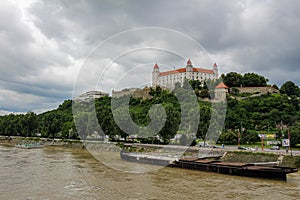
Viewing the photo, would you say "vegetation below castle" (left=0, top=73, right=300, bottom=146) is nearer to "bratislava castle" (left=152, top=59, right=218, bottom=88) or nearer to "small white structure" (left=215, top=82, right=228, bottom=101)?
"small white structure" (left=215, top=82, right=228, bottom=101)

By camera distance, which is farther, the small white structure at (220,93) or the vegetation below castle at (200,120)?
the small white structure at (220,93)

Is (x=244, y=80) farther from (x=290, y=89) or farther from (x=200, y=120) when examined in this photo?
(x=200, y=120)

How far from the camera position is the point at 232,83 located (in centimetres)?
10881

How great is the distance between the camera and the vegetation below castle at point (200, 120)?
1973 inches

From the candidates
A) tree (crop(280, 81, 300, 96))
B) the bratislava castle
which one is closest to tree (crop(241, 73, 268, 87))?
tree (crop(280, 81, 300, 96))

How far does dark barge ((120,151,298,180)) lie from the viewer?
73.9 ft

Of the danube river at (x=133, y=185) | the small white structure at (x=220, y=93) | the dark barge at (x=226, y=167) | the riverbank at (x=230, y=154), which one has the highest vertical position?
the small white structure at (x=220, y=93)

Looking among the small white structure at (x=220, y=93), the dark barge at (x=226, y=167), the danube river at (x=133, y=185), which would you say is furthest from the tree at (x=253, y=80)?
the danube river at (x=133, y=185)

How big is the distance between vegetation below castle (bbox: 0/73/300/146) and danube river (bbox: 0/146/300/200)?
891 inches

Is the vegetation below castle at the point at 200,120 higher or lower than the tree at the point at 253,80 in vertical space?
lower

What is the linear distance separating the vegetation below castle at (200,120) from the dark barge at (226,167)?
57.0ft

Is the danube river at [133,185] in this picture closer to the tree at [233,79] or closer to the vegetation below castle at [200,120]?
the vegetation below castle at [200,120]

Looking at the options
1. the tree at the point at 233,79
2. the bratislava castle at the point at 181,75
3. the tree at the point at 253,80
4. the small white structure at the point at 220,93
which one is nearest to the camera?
the small white structure at the point at 220,93

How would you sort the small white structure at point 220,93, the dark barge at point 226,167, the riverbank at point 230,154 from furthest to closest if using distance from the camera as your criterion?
the small white structure at point 220,93
the riverbank at point 230,154
the dark barge at point 226,167
